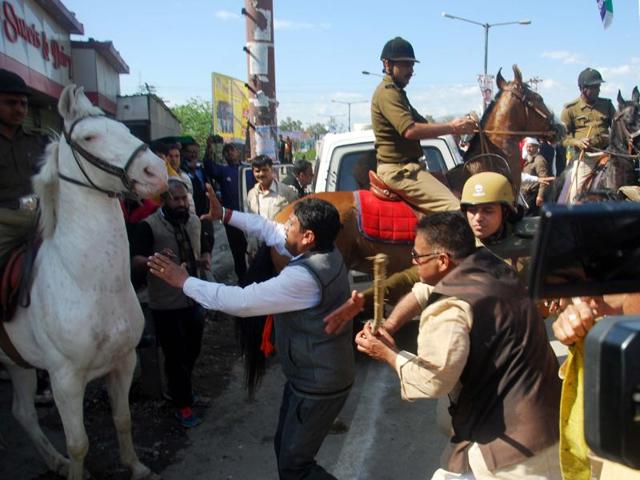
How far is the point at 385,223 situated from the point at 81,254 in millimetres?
2626

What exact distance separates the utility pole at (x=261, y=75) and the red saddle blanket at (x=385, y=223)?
3765mm

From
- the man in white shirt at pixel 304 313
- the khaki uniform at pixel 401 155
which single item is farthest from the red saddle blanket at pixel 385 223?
the man in white shirt at pixel 304 313

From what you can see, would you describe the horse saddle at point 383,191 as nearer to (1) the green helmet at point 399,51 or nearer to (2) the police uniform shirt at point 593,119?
(1) the green helmet at point 399,51

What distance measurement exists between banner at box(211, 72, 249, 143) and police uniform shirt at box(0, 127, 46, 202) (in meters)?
13.3

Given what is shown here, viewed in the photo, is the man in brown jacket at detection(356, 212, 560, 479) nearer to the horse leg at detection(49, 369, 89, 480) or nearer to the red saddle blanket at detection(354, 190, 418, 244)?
the horse leg at detection(49, 369, 89, 480)

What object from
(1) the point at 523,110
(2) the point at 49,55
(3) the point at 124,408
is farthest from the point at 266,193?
(2) the point at 49,55

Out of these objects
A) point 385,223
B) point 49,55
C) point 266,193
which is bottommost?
point 385,223

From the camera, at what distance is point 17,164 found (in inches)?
153

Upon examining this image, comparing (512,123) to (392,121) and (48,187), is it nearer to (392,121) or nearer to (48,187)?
(392,121)

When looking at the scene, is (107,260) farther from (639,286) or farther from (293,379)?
(639,286)

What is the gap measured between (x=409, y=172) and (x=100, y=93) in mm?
14014

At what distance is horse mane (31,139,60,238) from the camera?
3246 mm

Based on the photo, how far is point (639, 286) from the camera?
4.03 feet

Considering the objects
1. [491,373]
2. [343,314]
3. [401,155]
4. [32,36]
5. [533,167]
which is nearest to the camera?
[491,373]
